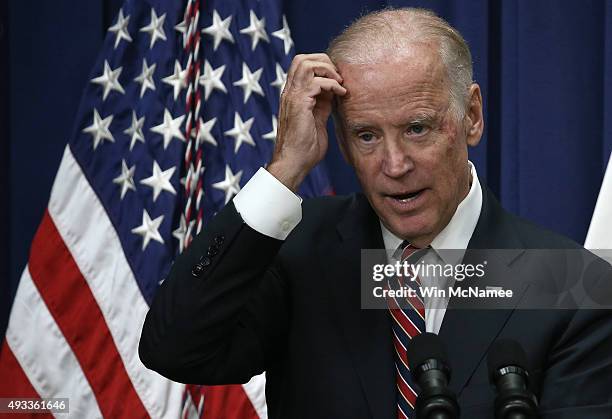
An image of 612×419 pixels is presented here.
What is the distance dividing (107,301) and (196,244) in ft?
4.40

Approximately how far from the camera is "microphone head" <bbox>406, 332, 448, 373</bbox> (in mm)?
1245

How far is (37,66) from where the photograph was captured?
11.5 feet

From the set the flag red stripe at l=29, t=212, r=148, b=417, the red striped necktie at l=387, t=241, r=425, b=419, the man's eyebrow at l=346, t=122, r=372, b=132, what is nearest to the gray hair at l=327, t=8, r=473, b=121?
the man's eyebrow at l=346, t=122, r=372, b=132

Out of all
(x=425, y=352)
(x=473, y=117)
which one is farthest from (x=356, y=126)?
(x=425, y=352)

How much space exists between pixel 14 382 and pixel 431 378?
222cm

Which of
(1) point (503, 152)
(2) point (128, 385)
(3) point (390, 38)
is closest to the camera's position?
(3) point (390, 38)

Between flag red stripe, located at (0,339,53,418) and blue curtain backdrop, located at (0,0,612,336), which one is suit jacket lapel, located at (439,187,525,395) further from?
flag red stripe, located at (0,339,53,418)

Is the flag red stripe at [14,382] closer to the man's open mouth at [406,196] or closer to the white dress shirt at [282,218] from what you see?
the white dress shirt at [282,218]

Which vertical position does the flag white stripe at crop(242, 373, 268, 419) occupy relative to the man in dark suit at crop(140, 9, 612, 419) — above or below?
below

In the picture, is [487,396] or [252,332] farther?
[252,332]

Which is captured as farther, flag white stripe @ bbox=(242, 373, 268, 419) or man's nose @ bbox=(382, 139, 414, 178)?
flag white stripe @ bbox=(242, 373, 268, 419)

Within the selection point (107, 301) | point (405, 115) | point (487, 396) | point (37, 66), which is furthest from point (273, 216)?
point (37, 66)

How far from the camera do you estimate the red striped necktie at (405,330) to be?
1.80 m

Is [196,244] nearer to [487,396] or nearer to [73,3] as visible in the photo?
[487,396]
